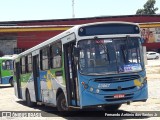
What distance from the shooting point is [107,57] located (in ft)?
36.9

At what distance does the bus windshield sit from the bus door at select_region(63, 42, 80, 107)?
0.49m

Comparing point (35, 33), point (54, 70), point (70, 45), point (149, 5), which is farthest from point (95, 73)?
point (149, 5)

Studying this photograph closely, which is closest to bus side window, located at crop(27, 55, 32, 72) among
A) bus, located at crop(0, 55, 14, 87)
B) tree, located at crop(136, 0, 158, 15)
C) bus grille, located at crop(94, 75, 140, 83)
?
bus grille, located at crop(94, 75, 140, 83)

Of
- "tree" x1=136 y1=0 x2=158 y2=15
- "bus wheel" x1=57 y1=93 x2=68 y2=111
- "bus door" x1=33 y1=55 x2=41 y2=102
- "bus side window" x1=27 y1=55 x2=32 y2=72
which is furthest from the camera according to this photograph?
"tree" x1=136 y1=0 x2=158 y2=15

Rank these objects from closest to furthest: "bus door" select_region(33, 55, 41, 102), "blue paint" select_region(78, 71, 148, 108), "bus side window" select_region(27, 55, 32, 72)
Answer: "blue paint" select_region(78, 71, 148, 108) < "bus door" select_region(33, 55, 41, 102) < "bus side window" select_region(27, 55, 32, 72)

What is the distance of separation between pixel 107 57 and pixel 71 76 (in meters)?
1.31

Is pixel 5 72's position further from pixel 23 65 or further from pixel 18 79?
pixel 23 65

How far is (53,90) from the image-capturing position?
13.5 metres

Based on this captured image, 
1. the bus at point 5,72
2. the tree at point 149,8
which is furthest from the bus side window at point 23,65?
the tree at point 149,8

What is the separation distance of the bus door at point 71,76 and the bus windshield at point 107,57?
485mm

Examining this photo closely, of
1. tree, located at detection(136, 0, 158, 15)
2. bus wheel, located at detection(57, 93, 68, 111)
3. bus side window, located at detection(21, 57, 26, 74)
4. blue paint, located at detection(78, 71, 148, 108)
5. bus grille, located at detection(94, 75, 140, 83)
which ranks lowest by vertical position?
bus wheel, located at detection(57, 93, 68, 111)

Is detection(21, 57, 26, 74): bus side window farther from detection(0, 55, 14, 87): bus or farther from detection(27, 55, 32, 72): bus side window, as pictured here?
detection(0, 55, 14, 87): bus

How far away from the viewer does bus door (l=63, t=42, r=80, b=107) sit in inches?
452

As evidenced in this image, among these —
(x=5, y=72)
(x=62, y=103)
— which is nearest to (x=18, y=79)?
(x=62, y=103)
